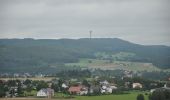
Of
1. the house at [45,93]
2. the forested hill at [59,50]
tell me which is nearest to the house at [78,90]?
the house at [45,93]

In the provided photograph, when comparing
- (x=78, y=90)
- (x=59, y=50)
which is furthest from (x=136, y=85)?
(x=59, y=50)

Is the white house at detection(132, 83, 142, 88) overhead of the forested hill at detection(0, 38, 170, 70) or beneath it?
beneath

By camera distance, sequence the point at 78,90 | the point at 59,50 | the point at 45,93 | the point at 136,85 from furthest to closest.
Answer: the point at 59,50
the point at 136,85
the point at 78,90
the point at 45,93

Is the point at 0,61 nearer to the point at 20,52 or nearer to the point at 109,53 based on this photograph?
the point at 20,52

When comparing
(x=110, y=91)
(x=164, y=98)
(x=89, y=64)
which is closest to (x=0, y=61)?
(x=89, y=64)

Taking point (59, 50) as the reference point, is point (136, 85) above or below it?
below

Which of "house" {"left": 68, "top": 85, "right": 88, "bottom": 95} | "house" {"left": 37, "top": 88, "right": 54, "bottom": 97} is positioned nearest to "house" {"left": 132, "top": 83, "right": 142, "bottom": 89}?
"house" {"left": 68, "top": 85, "right": 88, "bottom": 95}

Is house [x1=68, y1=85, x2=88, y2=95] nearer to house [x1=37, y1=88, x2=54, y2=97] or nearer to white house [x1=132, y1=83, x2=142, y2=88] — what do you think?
house [x1=37, y1=88, x2=54, y2=97]

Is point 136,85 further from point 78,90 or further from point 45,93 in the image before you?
point 45,93
